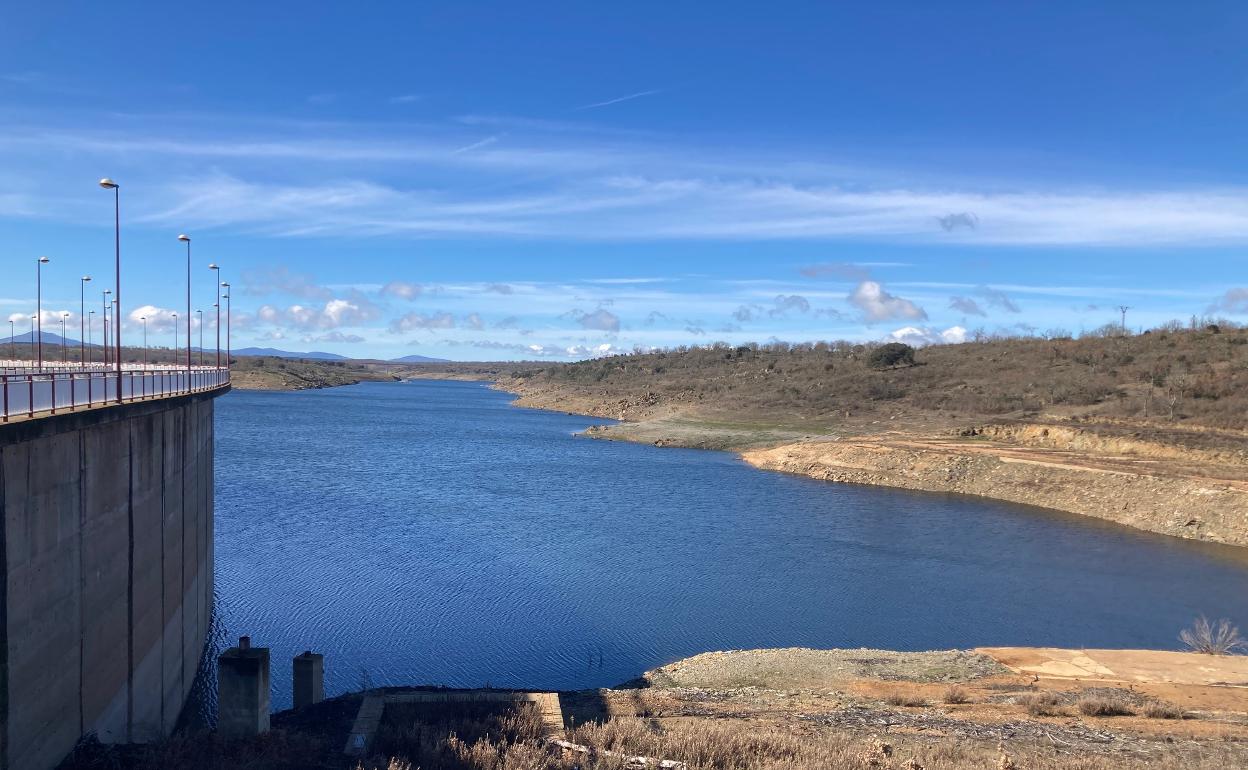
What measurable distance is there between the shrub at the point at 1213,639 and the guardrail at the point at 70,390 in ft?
85.0

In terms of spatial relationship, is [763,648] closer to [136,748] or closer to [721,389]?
[136,748]

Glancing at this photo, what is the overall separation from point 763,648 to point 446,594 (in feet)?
33.9

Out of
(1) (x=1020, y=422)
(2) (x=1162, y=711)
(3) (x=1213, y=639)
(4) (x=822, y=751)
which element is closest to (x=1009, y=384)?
(1) (x=1020, y=422)

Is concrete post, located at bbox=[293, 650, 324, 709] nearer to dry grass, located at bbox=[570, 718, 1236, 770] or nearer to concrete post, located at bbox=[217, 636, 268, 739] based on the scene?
concrete post, located at bbox=[217, 636, 268, 739]

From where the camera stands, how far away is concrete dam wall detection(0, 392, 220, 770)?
41.3 feet

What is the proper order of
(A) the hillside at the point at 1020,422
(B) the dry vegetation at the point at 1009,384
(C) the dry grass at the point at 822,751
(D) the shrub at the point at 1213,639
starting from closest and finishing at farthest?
(C) the dry grass at the point at 822,751, (D) the shrub at the point at 1213,639, (A) the hillside at the point at 1020,422, (B) the dry vegetation at the point at 1009,384

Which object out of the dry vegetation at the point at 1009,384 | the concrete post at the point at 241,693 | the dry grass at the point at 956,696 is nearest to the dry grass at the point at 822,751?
the dry grass at the point at 956,696

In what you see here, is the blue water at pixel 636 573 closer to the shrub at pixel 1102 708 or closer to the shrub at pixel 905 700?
the shrub at pixel 905 700

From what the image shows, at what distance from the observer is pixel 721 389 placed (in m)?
111

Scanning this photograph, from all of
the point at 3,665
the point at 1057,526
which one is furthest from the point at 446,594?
the point at 1057,526

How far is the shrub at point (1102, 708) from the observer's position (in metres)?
17.3

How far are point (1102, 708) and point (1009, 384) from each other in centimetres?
7057

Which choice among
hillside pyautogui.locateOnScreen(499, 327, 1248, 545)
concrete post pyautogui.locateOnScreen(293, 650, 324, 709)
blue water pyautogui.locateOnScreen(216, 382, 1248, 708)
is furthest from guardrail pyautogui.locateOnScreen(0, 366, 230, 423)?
hillside pyautogui.locateOnScreen(499, 327, 1248, 545)

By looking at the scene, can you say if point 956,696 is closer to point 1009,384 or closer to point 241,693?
point 241,693
